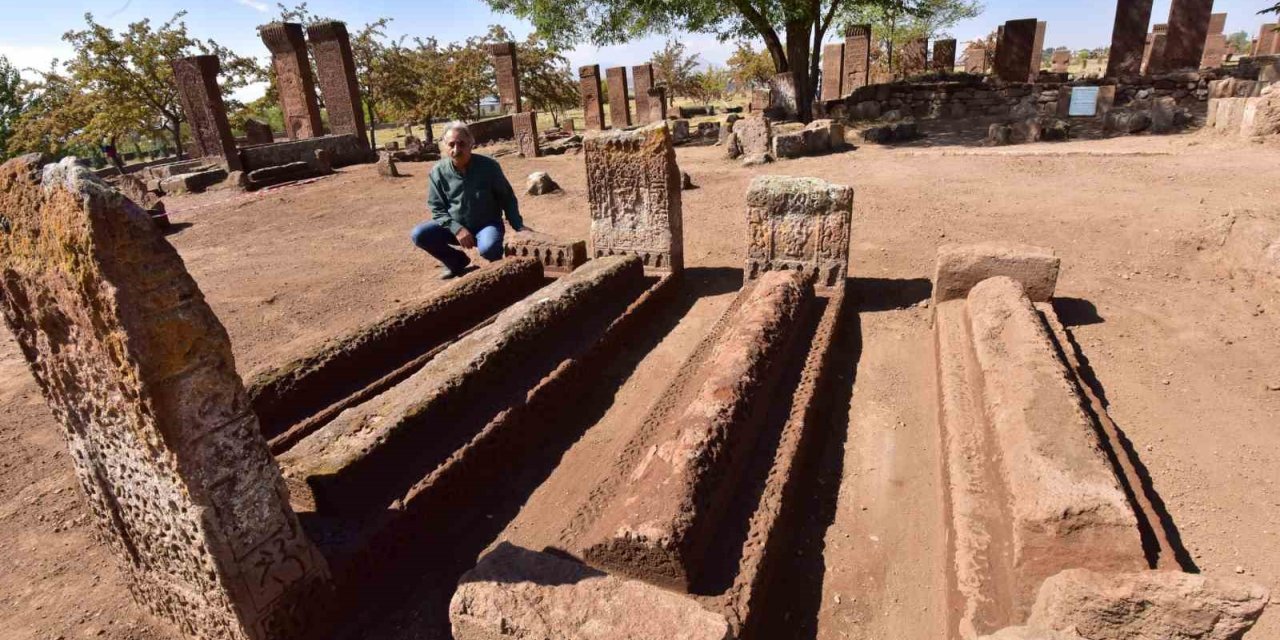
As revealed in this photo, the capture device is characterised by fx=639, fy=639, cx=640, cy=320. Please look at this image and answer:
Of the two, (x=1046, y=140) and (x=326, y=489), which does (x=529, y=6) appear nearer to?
(x=1046, y=140)

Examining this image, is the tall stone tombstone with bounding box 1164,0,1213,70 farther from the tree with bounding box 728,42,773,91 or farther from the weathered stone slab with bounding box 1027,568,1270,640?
the weathered stone slab with bounding box 1027,568,1270,640

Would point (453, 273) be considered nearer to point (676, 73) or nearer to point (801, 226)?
point (801, 226)

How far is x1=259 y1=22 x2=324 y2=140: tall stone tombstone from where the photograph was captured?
1549cm

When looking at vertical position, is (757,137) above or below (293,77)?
below

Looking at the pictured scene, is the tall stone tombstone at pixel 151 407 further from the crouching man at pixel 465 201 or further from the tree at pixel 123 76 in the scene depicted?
the tree at pixel 123 76

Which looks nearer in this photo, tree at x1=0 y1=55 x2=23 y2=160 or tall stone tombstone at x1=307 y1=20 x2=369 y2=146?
tall stone tombstone at x1=307 y1=20 x2=369 y2=146

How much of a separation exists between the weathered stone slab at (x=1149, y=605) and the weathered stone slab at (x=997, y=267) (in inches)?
110

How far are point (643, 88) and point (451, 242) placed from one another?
17.0m

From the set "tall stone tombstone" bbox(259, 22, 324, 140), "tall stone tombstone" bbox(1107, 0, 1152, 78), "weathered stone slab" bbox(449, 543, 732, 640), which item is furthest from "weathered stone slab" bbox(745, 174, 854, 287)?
"tall stone tombstone" bbox(1107, 0, 1152, 78)

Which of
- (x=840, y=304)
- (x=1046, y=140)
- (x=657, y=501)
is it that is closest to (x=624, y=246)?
(x=840, y=304)

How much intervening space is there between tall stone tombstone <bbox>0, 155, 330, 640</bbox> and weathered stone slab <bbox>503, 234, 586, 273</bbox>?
3535 mm

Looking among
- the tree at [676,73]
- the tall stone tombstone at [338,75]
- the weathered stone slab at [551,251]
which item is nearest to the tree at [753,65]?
the tree at [676,73]

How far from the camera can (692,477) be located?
223 centimetres

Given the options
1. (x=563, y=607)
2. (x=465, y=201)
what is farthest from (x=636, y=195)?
(x=563, y=607)
